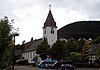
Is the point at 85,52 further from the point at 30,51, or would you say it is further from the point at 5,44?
the point at 5,44

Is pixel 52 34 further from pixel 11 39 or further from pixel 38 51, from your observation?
pixel 11 39

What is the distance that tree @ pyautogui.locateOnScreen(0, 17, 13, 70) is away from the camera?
14.1 meters

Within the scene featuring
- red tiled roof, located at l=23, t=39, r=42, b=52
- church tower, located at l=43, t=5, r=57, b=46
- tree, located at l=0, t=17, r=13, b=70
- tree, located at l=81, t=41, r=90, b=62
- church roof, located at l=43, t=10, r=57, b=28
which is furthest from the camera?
red tiled roof, located at l=23, t=39, r=42, b=52

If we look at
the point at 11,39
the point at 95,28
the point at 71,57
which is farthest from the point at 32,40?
the point at 11,39

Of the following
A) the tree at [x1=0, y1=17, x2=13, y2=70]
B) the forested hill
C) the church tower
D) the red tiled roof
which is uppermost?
the forested hill

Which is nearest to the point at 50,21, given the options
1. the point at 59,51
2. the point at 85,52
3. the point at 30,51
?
the point at 30,51

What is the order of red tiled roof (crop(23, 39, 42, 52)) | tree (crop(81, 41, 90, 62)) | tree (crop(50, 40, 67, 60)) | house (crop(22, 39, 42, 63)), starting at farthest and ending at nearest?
red tiled roof (crop(23, 39, 42, 52)) → house (crop(22, 39, 42, 63)) → tree (crop(50, 40, 67, 60)) → tree (crop(81, 41, 90, 62))

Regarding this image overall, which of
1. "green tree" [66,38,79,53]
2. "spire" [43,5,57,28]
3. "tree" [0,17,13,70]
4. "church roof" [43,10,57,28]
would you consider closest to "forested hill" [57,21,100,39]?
"spire" [43,5,57,28]

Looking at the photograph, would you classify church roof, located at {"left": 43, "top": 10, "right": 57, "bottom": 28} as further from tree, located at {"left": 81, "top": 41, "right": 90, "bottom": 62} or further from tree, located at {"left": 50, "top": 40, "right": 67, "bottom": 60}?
tree, located at {"left": 81, "top": 41, "right": 90, "bottom": 62}

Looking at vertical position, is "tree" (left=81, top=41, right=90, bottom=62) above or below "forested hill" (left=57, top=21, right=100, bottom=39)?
below

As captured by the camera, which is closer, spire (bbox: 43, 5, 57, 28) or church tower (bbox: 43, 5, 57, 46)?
church tower (bbox: 43, 5, 57, 46)

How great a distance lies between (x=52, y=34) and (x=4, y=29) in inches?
4143

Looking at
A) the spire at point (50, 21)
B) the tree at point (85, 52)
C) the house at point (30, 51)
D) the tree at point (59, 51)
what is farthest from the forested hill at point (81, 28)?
the tree at point (85, 52)

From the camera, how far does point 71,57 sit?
7812 centimetres
